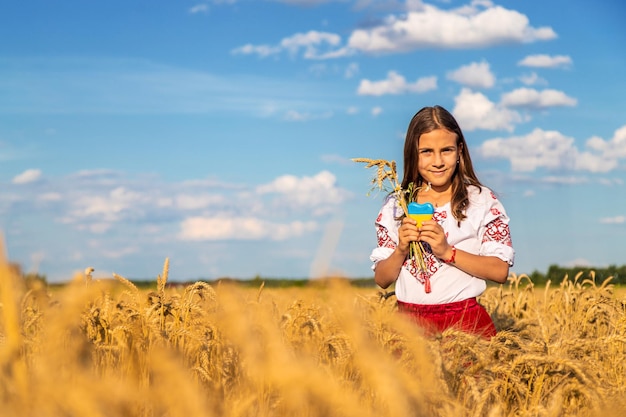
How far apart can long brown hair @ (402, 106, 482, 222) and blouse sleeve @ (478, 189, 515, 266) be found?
0.14 meters

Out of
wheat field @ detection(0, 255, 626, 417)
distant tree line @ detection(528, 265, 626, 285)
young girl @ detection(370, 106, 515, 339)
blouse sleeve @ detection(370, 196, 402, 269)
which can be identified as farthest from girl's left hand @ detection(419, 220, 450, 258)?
distant tree line @ detection(528, 265, 626, 285)

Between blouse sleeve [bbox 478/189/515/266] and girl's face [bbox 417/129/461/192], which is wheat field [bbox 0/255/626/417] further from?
girl's face [bbox 417/129/461/192]

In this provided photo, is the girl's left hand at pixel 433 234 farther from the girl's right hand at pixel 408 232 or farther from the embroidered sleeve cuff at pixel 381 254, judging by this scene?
the embroidered sleeve cuff at pixel 381 254

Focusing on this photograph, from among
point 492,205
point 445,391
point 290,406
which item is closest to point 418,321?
point 492,205

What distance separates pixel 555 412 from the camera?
7.55 ft

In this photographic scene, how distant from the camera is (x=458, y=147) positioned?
439 cm

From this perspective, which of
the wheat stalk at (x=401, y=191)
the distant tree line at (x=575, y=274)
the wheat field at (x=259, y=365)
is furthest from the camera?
the distant tree line at (x=575, y=274)

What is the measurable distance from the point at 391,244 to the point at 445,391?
206 cm

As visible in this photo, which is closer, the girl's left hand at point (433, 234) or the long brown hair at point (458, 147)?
the girl's left hand at point (433, 234)

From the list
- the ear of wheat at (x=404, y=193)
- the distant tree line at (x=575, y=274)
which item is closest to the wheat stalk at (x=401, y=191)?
the ear of wheat at (x=404, y=193)

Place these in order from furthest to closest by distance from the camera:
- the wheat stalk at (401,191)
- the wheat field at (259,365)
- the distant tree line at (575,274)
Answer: the distant tree line at (575,274)
the wheat stalk at (401,191)
the wheat field at (259,365)

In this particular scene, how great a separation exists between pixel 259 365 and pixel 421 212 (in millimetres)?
1974

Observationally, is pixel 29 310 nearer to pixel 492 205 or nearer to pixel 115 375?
pixel 115 375

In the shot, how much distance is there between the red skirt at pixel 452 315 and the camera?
4.14 metres
